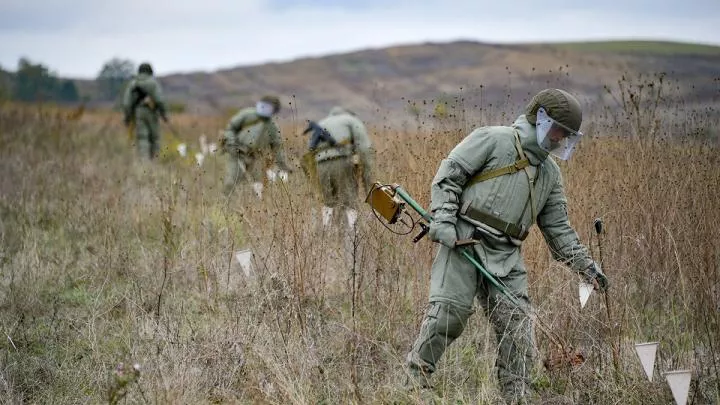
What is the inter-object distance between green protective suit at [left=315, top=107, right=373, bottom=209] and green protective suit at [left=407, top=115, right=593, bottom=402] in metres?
3.36

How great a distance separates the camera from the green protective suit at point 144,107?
13.2m

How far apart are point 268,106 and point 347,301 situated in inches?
155

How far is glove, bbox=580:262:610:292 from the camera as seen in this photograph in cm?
406

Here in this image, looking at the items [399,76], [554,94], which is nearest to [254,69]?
[399,76]

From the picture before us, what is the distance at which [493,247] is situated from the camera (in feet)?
13.3

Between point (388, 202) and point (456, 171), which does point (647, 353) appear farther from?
point (388, 202)

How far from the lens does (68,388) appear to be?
4.41 m

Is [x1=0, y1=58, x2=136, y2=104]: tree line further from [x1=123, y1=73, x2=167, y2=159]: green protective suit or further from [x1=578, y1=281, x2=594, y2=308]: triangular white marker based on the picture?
[x1=578, y1=281, x2=594, y2=308]: triangular white marker

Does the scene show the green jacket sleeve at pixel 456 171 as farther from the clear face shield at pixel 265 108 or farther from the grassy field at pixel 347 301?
the clear face shield at pixel 265 108

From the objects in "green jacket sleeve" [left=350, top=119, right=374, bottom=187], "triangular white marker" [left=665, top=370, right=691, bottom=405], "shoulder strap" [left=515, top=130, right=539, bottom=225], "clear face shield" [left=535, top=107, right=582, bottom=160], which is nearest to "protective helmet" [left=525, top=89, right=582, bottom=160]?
"clear face shield" [left=535, top=107, right=582, bottom=160]

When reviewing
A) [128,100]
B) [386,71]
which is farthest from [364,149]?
[386,71]

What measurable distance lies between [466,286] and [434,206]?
456 millimetres

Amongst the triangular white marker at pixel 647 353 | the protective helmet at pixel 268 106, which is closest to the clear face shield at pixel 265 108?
the protective helmet at pixel 268 106

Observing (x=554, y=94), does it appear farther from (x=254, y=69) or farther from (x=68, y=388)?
(x=254, y=69)
